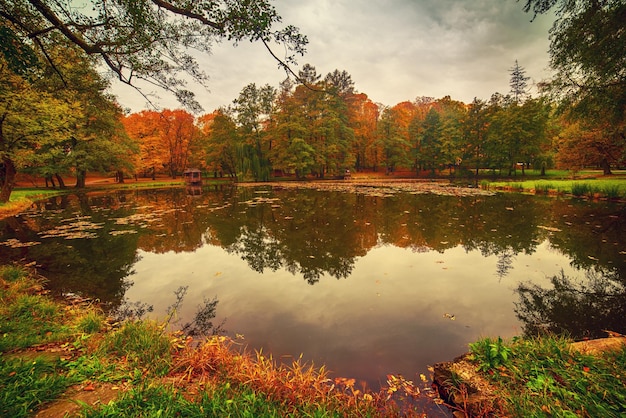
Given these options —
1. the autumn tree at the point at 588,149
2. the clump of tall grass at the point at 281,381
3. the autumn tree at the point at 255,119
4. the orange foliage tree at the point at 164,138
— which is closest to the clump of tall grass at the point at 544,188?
the autumn tree at the point at 588,149

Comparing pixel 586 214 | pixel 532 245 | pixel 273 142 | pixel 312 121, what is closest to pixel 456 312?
pixel 532 245

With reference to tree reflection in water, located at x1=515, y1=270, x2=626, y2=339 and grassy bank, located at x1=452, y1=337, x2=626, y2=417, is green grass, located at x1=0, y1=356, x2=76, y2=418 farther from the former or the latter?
tree reflection in water, located at x1=515, y1=270, x2=626, y2=339

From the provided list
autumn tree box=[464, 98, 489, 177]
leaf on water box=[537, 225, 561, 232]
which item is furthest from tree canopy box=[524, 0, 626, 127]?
autumn tree box=[464, 98, 489, 177]

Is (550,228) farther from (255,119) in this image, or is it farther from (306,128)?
(255,119)

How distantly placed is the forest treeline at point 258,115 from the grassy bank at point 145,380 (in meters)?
4.07

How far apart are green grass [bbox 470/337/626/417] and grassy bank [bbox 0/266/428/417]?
808 millimetres

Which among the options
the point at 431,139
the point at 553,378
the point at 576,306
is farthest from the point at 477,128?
the point at 553,378

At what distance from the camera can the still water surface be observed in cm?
332

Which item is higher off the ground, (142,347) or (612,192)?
(612,192)

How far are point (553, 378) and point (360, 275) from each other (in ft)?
10.9

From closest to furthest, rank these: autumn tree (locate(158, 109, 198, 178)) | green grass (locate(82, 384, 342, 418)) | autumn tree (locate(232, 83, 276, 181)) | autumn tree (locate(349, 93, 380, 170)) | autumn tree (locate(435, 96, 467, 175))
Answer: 1. green grass (locate(82, 384, 342, 418))
2. autumn tree (locate(232, 83, 276, 181))
3. autumn tree (locate(435, 96, 467, 175))
4. autumn tree (locate(158, 109, 198, 178))
5. autumn tree (locate(349, 93, 380, 170))

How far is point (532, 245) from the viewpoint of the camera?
23.0ft

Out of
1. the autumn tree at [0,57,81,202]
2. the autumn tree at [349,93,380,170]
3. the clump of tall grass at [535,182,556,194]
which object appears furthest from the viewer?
the autumn tree at [349,93,380,170]

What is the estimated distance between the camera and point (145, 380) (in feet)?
7.11
